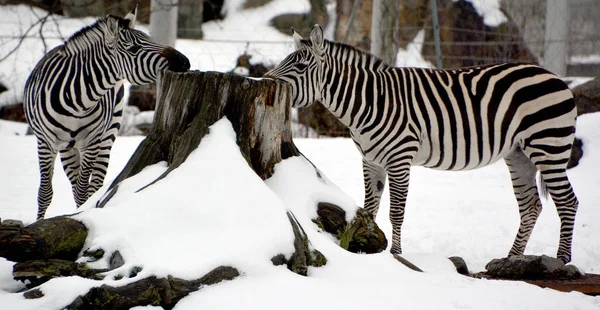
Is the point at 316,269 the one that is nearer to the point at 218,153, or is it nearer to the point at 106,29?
the point at 218,153

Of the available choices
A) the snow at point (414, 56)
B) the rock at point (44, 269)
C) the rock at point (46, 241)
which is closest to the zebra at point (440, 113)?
the rock at point (46, 241)

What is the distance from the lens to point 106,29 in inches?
220

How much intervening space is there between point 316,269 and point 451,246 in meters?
2.81

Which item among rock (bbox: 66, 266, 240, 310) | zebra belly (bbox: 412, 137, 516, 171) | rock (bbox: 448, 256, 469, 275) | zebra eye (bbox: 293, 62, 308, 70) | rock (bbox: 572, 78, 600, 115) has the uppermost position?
zebra eye (bbox: 293, 62, 308, 70)

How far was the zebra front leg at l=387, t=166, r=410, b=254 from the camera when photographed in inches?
216

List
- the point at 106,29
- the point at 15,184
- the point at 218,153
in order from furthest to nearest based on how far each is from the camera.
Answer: the point at 15,184 → the point at 106,29 → the point at 218,153

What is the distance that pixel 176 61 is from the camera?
535cm

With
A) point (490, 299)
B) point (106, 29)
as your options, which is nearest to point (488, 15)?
point (106, 29)

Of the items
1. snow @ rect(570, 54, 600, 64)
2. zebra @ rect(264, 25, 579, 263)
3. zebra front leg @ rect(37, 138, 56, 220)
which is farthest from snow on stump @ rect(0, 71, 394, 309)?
snow @ rect(570, 54, 600, 64)

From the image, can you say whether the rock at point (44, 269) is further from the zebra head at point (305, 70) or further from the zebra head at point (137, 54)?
the zebra head at point (305, 70)

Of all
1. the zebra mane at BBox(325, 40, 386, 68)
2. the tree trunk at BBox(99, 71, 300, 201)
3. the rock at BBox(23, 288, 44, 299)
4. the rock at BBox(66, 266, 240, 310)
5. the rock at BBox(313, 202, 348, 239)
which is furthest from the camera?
the zebra mane at BBox(325, 40, 386, 68)

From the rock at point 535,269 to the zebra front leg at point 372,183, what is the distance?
1.32 m

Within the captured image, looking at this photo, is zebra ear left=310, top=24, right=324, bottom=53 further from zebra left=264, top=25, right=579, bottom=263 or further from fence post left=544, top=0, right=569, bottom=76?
fence post left=544, top=0, right=569, bottom=76

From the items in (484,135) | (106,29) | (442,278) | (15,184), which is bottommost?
(15,184)
